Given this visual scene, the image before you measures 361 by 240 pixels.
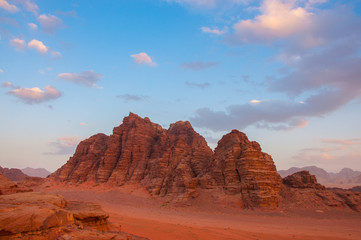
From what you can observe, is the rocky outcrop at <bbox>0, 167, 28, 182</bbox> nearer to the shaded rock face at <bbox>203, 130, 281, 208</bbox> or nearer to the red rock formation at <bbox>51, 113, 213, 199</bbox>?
the red rock formation at <bbox>51, 113, 213, 199</bbox>

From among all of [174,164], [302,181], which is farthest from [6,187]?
[302,181]

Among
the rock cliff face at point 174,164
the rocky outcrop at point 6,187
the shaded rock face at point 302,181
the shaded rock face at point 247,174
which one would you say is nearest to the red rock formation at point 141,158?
the rock cliff face at point 174,164

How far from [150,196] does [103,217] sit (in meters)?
34.0

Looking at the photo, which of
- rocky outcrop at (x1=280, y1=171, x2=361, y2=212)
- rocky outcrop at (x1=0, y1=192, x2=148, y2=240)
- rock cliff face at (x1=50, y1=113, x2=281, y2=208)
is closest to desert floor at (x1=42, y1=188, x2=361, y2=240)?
rocky outcrop at (x1=280, y1=171, x2=361, y2=212)

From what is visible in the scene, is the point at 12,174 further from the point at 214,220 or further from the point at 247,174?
the point at 214,220

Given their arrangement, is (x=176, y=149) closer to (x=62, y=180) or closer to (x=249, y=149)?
(x=249, y=149)

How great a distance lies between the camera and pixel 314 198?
105 ft

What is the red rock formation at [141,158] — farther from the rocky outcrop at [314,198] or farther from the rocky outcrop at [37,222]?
the rocky outcrop at [37,222]

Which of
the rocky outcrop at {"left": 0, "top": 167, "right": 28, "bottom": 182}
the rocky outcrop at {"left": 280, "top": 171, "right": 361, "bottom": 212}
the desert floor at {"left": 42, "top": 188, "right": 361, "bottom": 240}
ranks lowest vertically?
the desert floor at {"left": 42, "top": 188, "right": 361, "bottom": 240}

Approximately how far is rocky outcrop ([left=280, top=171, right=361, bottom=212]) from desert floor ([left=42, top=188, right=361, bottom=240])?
182 centimetres

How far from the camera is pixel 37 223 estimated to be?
259 inches

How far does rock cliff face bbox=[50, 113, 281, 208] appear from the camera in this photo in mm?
33750

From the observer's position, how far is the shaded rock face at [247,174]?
103 feet

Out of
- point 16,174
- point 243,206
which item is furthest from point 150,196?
point 16,174
